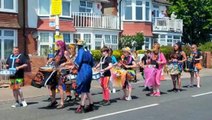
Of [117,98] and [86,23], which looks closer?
[117,98]

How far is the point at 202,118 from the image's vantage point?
11.2 meters

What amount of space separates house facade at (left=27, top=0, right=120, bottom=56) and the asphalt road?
1299cm

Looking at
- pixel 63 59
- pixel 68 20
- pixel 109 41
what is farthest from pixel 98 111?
pixel 109 41

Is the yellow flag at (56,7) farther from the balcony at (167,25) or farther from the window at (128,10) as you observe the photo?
the balcony at (167,25)

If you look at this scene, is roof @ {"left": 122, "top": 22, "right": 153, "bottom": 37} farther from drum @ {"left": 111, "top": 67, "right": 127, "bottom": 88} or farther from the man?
the man

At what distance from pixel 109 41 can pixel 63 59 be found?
23.2 meters

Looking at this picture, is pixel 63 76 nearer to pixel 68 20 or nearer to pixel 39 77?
pixel 39 77

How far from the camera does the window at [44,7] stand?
30.6 m

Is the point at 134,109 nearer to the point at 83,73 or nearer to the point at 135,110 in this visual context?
the point at 135,110

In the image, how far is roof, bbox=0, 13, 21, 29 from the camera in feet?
89.9

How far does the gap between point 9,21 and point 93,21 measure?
8.28 m

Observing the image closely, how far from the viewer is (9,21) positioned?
2784 cm

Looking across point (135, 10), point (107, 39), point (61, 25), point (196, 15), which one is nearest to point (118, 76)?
point (61, 25)

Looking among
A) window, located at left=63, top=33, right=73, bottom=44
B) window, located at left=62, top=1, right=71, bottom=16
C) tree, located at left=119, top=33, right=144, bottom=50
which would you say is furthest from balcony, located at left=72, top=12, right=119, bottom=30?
tree, located at left=119, top=33, right=144, bottom=50
